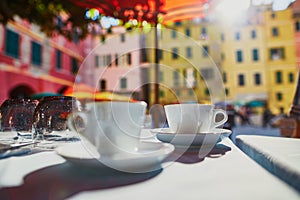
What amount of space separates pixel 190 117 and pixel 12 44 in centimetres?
658

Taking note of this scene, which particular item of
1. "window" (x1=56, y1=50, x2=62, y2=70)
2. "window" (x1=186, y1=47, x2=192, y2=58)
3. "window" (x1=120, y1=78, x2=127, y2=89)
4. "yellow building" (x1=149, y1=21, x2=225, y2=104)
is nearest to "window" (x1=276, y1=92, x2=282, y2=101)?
"yellow building" (x1=149, y1=21, x2=225, y2=104)

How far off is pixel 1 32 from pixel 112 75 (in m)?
7.25

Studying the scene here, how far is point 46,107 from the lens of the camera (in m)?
0.64

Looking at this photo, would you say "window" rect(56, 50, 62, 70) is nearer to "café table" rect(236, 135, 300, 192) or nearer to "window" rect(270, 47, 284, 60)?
"café table" rect(236, 135, 300, 192)

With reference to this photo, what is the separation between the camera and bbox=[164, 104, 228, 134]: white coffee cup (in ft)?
1.82

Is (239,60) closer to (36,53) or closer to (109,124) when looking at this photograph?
(36,53)

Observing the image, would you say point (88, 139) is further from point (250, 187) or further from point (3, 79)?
point (3, 79)

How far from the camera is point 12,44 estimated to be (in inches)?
235

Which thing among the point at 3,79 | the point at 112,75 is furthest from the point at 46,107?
the point at 112,75

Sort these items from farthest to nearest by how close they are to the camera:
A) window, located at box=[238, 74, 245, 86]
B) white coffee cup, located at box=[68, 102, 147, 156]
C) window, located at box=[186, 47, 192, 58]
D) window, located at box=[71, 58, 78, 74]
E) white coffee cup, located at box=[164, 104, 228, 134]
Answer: window, located at box=[186, 47, 192, 58], window, located at box=[238, 74, 245, 86], window, located at box=[71, 58, 78, 74], white coffee cup, located at box=[164, 104, 228, 134], white coffee cup, located at box=[68, 102, 147, 156]

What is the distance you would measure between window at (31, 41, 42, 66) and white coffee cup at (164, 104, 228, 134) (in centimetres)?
706

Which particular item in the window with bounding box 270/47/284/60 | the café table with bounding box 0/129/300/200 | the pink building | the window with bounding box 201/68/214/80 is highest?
the window with bounding box 270/47/284/60

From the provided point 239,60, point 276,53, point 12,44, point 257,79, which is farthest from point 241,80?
point 12,44

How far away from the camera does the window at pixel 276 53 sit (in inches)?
568
